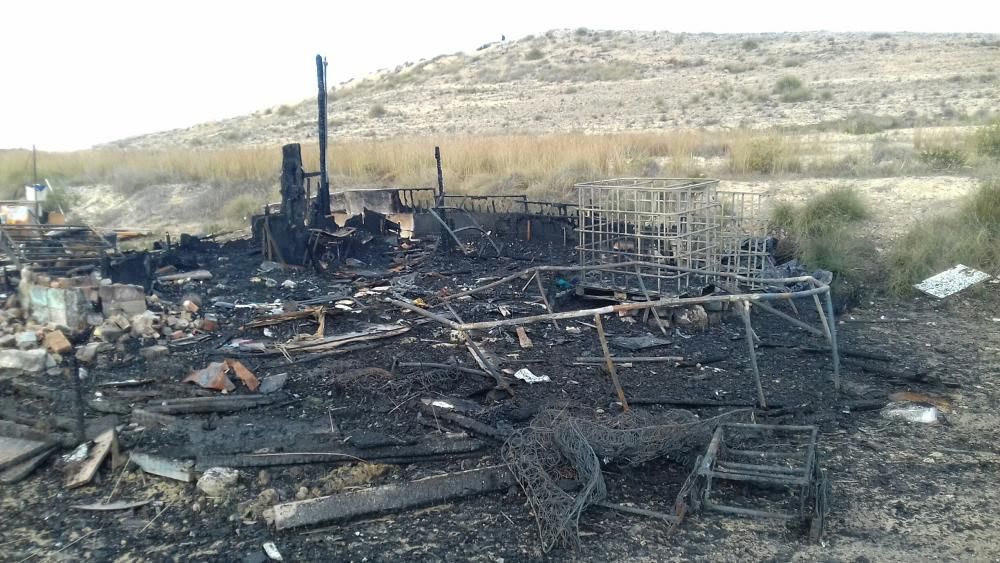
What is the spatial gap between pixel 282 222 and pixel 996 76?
1045 inches

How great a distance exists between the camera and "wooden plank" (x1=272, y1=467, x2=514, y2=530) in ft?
14.6

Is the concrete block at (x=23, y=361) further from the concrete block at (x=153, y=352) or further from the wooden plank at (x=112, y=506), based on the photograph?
the wooden plank at (x=112, y=506)

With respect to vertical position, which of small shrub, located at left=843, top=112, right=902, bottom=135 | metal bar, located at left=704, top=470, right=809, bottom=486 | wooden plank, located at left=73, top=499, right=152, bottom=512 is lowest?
wooden plank, located at left=73, top=499, right=152, bottom=512

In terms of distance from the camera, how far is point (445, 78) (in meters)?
45.7

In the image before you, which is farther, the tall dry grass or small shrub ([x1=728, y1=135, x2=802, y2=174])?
the tall dry grass

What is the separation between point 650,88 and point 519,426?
31.9 m

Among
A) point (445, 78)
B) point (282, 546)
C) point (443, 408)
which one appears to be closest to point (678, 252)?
point (443, 408)

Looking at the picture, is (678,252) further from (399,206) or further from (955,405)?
(399,206)

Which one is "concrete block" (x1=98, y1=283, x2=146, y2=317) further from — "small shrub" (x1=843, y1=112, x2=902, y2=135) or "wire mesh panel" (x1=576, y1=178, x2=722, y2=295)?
"small shrub" (x1=843, y1=112, x2=902, y2=135)

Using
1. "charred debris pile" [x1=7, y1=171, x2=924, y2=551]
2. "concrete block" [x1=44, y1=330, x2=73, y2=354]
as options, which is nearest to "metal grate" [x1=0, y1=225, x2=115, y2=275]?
"charred debris pile" [x1=7, y1=171, x2=924, y2=551]

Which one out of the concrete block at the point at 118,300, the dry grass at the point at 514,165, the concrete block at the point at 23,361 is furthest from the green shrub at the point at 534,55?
the concrete block at the point at 23,361

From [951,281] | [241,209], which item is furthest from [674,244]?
[241,209]

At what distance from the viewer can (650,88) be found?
35250mm

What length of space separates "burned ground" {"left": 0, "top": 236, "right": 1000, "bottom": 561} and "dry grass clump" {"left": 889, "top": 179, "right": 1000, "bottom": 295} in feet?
2.13
